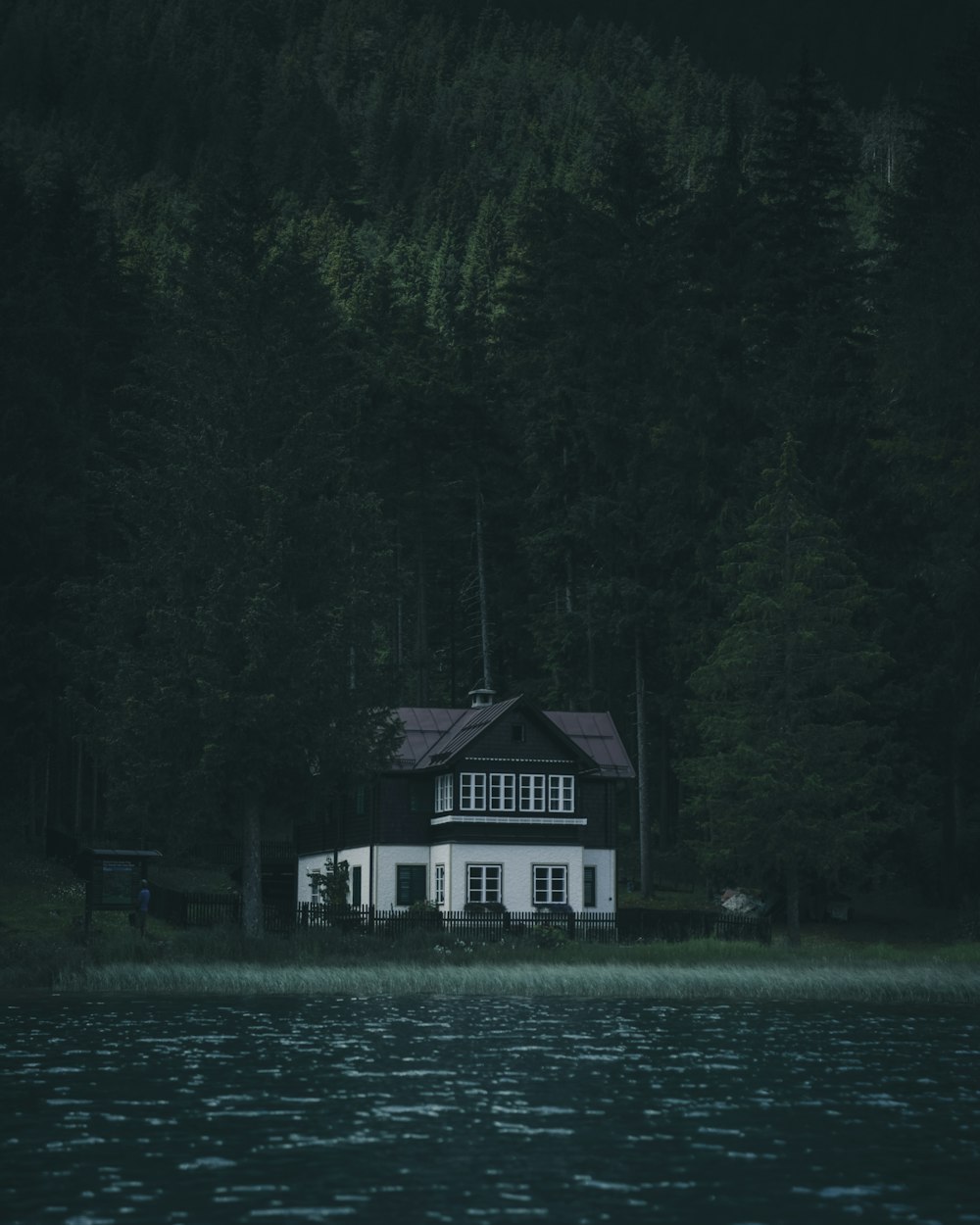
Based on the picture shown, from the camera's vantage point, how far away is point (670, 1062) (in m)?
26.5

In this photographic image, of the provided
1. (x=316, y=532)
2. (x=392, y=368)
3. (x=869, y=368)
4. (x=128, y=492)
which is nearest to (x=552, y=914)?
(x=316, y=532)

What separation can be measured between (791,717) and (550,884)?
11304mm

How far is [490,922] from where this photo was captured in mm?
49812

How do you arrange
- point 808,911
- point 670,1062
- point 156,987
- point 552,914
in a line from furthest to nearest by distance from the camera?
point 808,911 → point 552,914 → point 156,987 → point 670,1062

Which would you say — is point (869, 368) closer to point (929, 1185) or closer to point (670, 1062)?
point (670, 1062)

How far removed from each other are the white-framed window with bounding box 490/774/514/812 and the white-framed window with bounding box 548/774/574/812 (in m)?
1.51

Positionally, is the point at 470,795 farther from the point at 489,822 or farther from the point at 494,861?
the point at 494,861

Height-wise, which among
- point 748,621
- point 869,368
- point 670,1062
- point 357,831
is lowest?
point 670,1062

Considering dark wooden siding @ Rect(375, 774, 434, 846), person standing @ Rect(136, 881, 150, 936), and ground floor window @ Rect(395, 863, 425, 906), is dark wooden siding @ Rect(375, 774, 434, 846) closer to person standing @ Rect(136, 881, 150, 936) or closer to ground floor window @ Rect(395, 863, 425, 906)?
ground floor window @ Rect(395, 863, 425, 906)

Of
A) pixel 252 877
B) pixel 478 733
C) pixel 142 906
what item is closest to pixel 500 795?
pixel 478 733

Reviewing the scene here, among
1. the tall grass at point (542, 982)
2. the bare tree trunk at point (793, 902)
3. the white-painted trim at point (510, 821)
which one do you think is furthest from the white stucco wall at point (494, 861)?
the tall grass at point (542, 982)

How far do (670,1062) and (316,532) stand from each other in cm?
2853

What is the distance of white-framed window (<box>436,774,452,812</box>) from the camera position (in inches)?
2360

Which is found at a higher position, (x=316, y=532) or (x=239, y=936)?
(x=316, y=532)
